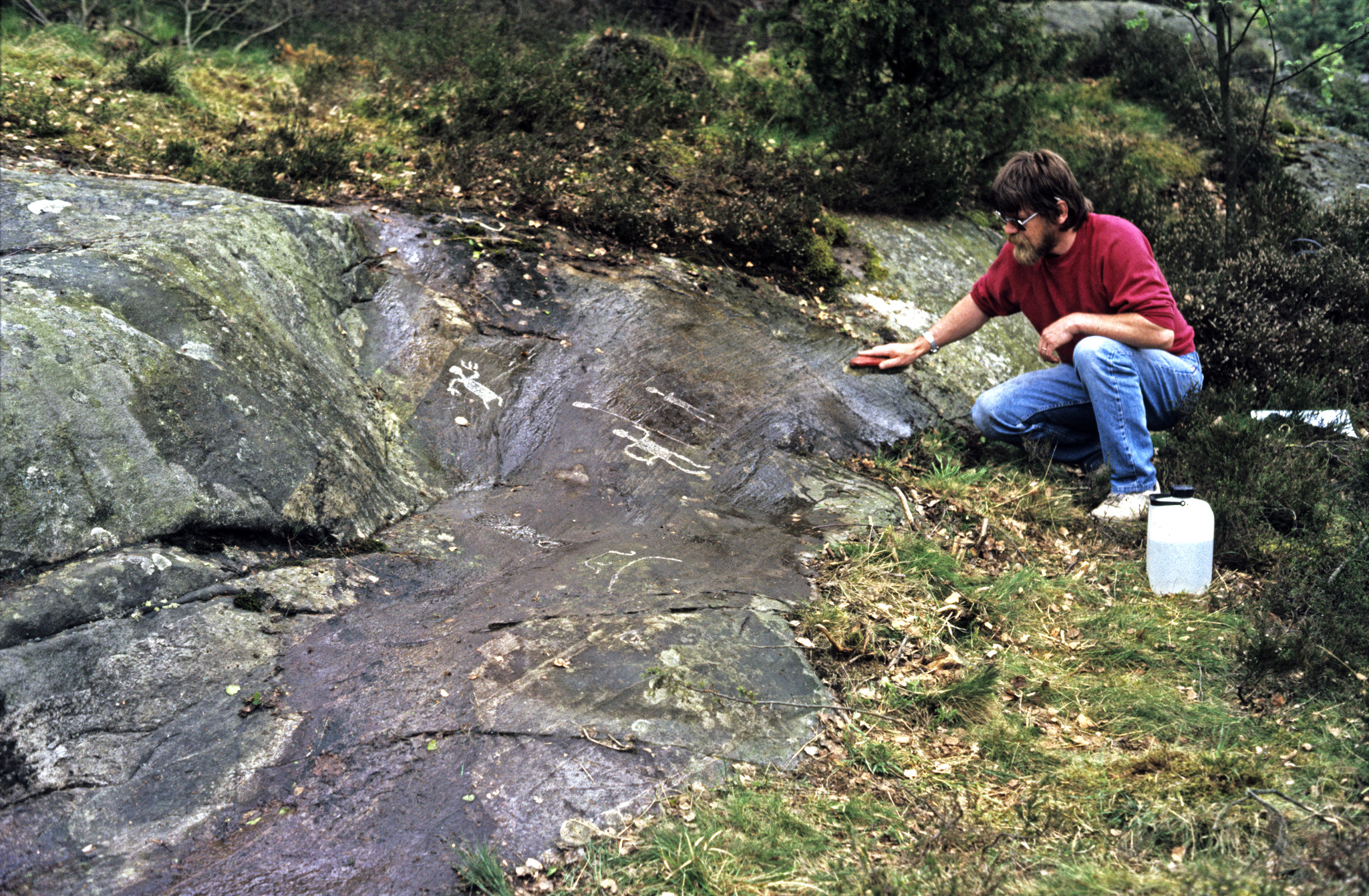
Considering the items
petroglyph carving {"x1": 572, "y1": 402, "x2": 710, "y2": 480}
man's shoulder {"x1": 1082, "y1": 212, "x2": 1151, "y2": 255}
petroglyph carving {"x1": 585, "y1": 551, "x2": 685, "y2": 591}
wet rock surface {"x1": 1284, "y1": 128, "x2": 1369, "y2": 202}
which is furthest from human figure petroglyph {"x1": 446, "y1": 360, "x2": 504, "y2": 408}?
wet rock surface {"x1": 1284, "y1": 128, "x2": 1369, "y2": 202}

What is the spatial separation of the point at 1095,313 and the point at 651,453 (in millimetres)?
2535

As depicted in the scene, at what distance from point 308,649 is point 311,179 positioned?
441 centimetres

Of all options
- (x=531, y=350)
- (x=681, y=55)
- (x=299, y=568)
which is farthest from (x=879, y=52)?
(x=299, y=568)

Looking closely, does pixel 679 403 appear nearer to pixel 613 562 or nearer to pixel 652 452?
pixel 652 452

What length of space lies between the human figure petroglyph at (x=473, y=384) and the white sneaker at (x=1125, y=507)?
3351mm

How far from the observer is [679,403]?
509 cm

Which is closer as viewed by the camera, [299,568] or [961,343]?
[299,568]

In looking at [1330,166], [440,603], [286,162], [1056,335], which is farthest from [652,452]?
[1330,166]

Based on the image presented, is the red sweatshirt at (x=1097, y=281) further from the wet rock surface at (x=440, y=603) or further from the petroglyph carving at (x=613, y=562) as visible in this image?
the petroglyph carving at (x=613, y=562)

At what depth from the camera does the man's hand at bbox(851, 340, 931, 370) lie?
5348 millimetres

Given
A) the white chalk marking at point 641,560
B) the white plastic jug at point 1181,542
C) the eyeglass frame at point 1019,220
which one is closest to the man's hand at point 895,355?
the eyeglass frame at point 1019,220

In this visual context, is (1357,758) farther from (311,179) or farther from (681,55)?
(681,55)

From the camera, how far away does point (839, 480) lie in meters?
4.86

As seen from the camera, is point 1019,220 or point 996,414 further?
point 996,414
